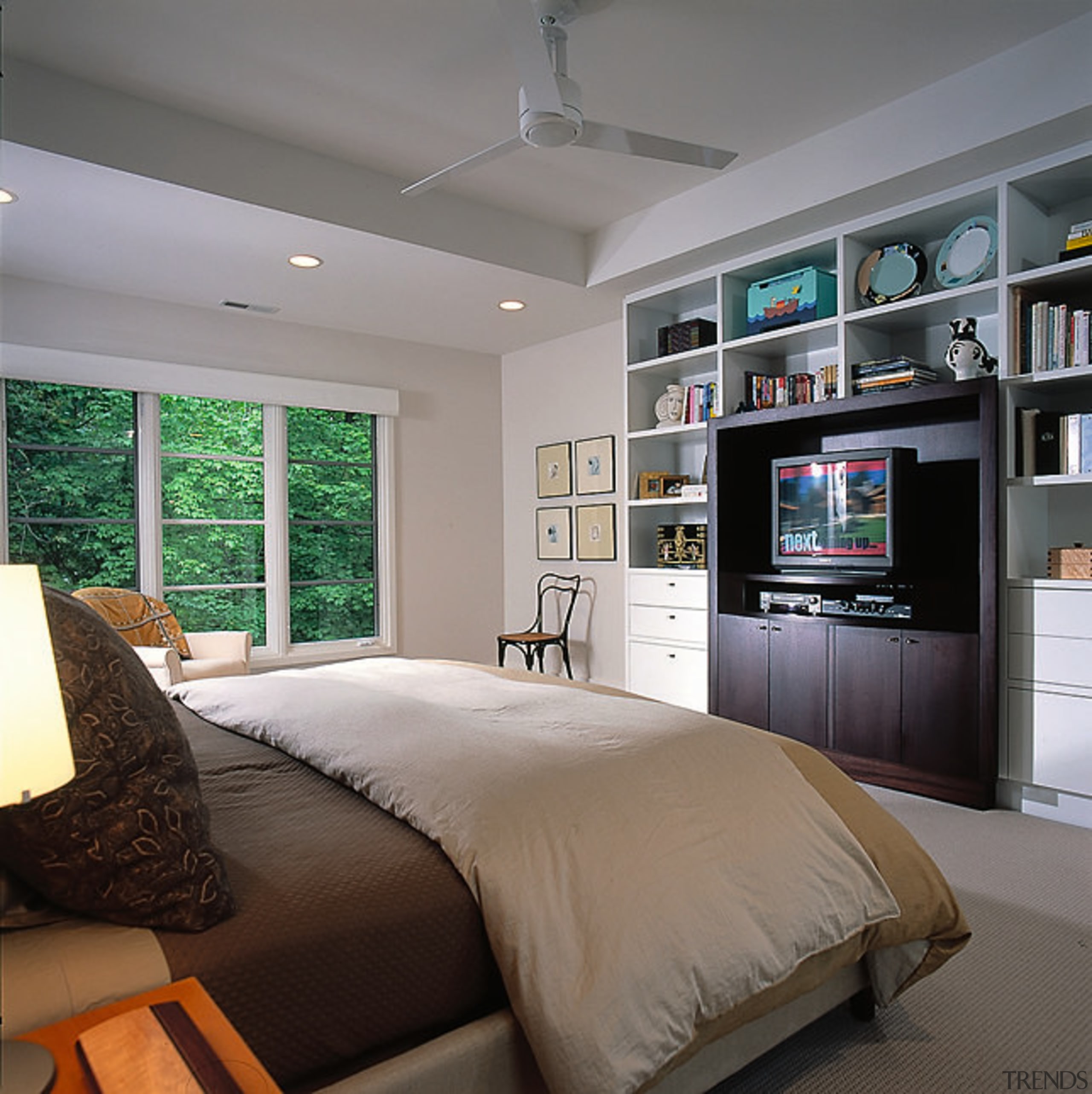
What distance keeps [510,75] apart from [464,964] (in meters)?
3.05

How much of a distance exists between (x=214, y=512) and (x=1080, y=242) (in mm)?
4674

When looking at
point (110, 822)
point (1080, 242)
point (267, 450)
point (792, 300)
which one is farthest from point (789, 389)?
point (110, 822)

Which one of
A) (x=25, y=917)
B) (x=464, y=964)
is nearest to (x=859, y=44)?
(x=464, y=964)

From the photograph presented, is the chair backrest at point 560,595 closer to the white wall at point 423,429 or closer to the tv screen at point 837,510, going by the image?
the white wall at point 423,429

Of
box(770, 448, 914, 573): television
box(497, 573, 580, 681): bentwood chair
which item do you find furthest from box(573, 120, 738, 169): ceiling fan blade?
box(497, 573, 580, 681): bentwood chair

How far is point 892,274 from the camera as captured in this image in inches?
150

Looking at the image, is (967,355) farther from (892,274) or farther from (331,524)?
(331,524)

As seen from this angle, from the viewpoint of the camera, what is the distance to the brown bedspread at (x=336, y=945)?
1156 millimetres

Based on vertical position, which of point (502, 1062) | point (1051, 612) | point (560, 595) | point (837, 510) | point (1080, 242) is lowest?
point (502, 1062)

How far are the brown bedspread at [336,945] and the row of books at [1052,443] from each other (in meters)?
3.00

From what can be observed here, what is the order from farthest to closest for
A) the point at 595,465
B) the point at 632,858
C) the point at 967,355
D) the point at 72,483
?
the point at 595,465 < the point at 72,483 < the point at 967,355 < the point at 632,858

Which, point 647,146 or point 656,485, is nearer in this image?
point 647,146

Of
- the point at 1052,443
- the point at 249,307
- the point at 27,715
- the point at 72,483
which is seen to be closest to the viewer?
the point at 27,715

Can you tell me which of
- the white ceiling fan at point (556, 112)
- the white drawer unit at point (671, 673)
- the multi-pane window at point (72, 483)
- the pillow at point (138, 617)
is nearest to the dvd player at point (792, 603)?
the white drawer unit at point (671, 673)
